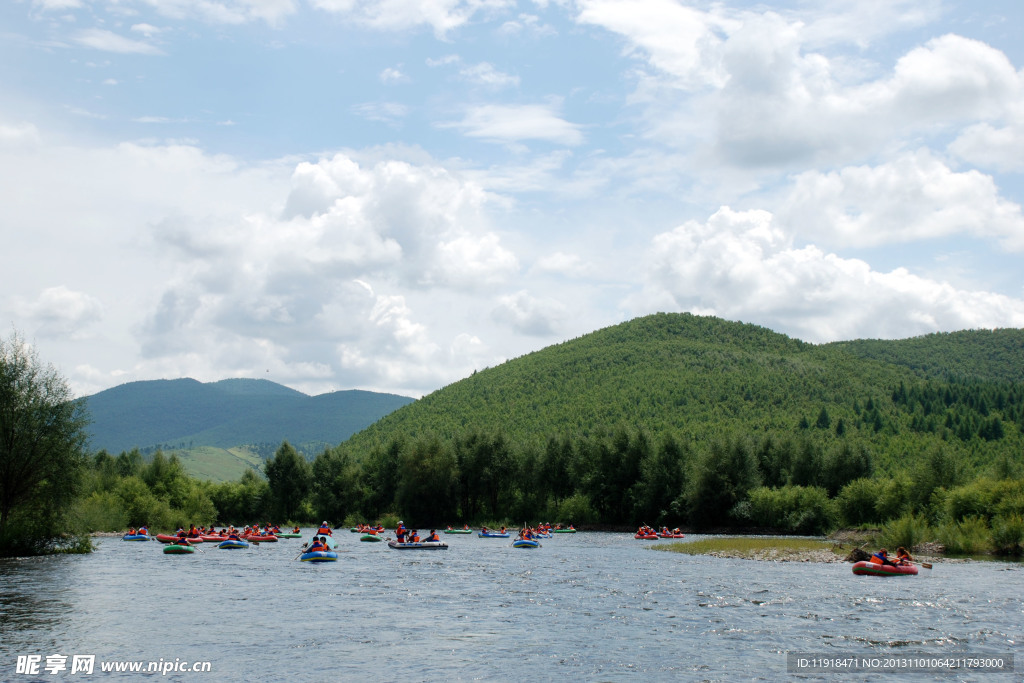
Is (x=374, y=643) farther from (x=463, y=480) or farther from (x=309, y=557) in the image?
(x=463, y=480)

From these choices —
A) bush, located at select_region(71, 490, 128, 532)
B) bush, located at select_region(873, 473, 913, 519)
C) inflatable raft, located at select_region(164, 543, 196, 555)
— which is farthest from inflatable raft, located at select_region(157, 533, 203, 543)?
bush, located at select_region(873, 473, 913, 519)

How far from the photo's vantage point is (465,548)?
241 feet

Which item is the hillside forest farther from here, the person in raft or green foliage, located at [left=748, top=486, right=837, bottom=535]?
the person in raft

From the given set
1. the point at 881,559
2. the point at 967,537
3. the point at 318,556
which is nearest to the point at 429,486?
the point at 318,556

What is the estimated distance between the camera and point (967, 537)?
197 ft

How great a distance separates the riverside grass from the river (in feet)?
18.3

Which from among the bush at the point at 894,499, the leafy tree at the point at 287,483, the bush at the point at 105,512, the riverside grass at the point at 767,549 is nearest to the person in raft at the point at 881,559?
the riverside grass at the point at 767,549

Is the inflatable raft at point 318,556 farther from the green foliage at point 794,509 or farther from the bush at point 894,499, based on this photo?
the green foliage at point 794,509

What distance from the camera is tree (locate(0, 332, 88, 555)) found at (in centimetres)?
5206

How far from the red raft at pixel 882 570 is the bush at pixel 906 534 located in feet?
60.6

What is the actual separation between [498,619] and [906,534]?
1800 inches

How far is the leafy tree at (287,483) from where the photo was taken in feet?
420

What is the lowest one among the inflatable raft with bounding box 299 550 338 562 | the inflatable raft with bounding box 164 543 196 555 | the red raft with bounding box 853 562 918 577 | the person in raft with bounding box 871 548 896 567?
the inflatable raft with bounding box 164 543 196 555

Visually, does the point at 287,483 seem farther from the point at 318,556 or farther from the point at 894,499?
the point at 894,499
